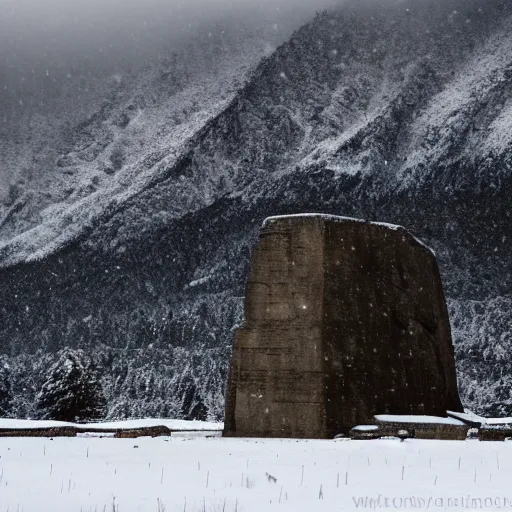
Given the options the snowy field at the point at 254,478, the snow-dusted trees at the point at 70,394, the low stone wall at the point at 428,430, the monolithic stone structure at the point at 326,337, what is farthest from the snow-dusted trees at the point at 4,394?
the snowy field at the point at 254,478

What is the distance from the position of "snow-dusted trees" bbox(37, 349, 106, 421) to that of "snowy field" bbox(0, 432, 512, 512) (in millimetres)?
19984

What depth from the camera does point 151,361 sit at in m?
140

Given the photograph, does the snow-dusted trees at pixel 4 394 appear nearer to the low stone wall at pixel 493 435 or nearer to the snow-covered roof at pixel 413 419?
the snow-covered roof at pixel 413 419

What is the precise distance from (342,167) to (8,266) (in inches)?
2241

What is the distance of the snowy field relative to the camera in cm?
744

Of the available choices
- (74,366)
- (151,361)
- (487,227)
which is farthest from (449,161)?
(74,366)

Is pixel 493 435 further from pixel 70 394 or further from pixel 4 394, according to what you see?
pixel 4 394

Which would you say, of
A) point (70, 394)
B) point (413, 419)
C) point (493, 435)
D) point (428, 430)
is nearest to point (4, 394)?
point (70, 394)

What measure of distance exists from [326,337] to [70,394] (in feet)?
58.7

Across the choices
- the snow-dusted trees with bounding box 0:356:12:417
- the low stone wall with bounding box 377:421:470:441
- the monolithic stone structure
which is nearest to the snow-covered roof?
the low stone wall with bounding box 377:421:470:441

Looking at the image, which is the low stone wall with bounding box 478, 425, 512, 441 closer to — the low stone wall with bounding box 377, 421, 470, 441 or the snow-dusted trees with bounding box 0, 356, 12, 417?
the low stone wall with bounding box 377, 421, 470, 441

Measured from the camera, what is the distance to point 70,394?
34.1m

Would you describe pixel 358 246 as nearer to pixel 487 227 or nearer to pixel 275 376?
pixel 275 376

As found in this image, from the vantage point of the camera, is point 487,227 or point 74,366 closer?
point 74,366
